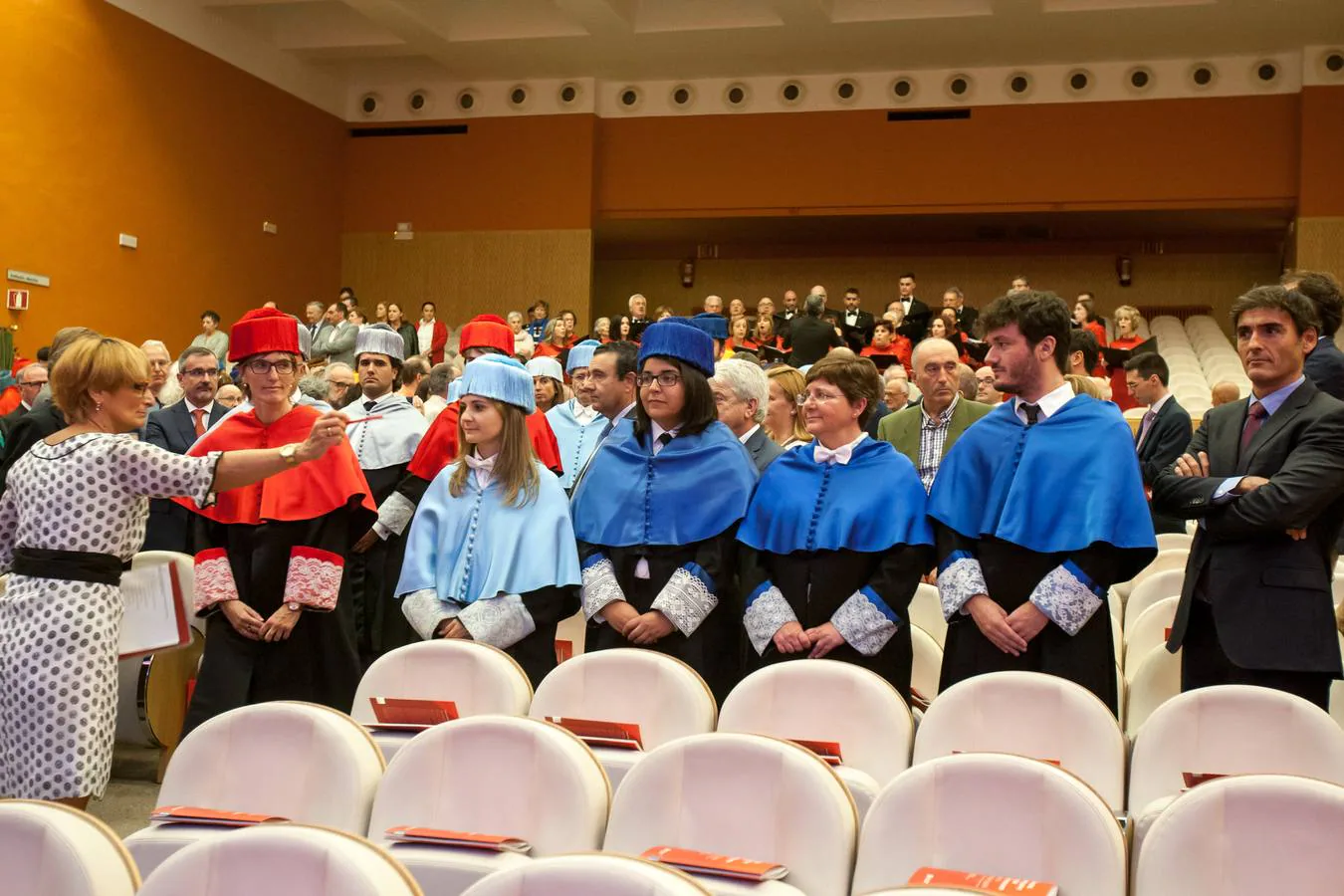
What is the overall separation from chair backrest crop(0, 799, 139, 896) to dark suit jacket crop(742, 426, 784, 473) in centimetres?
259

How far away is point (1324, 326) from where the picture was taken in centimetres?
366

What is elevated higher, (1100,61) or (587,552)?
(1100,61)

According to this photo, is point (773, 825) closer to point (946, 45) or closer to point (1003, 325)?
point (1003, 325)

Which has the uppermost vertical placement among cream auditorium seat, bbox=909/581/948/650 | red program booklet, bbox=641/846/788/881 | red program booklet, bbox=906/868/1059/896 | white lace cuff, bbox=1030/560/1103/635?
white lace cuff, bbox=1030/560/1103/635

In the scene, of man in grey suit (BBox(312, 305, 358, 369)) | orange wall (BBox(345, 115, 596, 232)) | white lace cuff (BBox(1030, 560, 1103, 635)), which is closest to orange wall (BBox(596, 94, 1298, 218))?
orange wall (BBox(345, 115, 596, 232))

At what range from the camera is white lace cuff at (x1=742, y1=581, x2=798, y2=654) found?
11.9ft

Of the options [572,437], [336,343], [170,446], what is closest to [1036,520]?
[572,437]

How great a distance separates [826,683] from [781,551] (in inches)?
25.9

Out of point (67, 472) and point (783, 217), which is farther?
point (783, 217)

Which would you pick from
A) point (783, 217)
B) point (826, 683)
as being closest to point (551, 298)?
point (783, 217)

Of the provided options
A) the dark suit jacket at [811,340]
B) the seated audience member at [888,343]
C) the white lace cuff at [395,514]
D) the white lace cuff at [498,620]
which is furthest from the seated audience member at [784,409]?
the seated audience member at [888,343]

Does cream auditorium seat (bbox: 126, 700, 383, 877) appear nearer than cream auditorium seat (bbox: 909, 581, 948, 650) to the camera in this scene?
Yes

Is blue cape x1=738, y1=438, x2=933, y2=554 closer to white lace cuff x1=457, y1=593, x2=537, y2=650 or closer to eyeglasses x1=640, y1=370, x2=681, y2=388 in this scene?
eyeglasses x1=640, y1=370, x2=681, y2=388

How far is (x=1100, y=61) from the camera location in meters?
16.6
